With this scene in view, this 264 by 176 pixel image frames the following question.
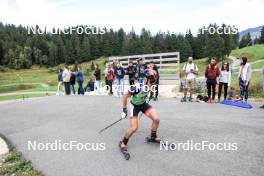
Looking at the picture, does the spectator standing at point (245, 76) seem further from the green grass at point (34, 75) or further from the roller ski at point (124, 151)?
the green grass at point (34, 75)

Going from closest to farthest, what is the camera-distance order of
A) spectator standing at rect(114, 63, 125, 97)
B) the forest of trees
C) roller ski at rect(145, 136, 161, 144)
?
roller ski at rect(145, 136, 161, 144), spectator standing at rect(114, 63, 125, 97), the forest of trees

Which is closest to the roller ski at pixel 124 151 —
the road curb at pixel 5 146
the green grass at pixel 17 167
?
the green grass at pixel 17 167

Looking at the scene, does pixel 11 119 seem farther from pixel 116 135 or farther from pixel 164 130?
pixel 164 130

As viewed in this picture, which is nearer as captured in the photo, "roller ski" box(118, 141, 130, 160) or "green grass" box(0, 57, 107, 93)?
"roller ski" box(118, 141, 130, 160)

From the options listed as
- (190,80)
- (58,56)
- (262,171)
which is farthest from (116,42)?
(262,171)

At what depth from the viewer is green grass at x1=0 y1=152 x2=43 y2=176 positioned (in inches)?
201

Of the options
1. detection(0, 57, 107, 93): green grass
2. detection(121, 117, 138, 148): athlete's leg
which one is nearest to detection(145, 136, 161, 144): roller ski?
detection(121, 117, 138, 148): athlete's leg

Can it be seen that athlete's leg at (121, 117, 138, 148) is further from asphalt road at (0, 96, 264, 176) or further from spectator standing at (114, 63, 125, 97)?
spectator standing at (114, 63, 125, 97)

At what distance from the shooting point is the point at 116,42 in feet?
371

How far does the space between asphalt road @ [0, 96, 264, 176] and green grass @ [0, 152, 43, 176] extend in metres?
0.18

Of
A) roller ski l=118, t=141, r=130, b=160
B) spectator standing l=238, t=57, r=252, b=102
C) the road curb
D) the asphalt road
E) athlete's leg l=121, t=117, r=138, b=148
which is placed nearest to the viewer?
the asphalt road

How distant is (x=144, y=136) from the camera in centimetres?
687

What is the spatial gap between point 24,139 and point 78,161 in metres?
2.84

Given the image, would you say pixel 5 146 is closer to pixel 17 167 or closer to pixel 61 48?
pixel 17 167
